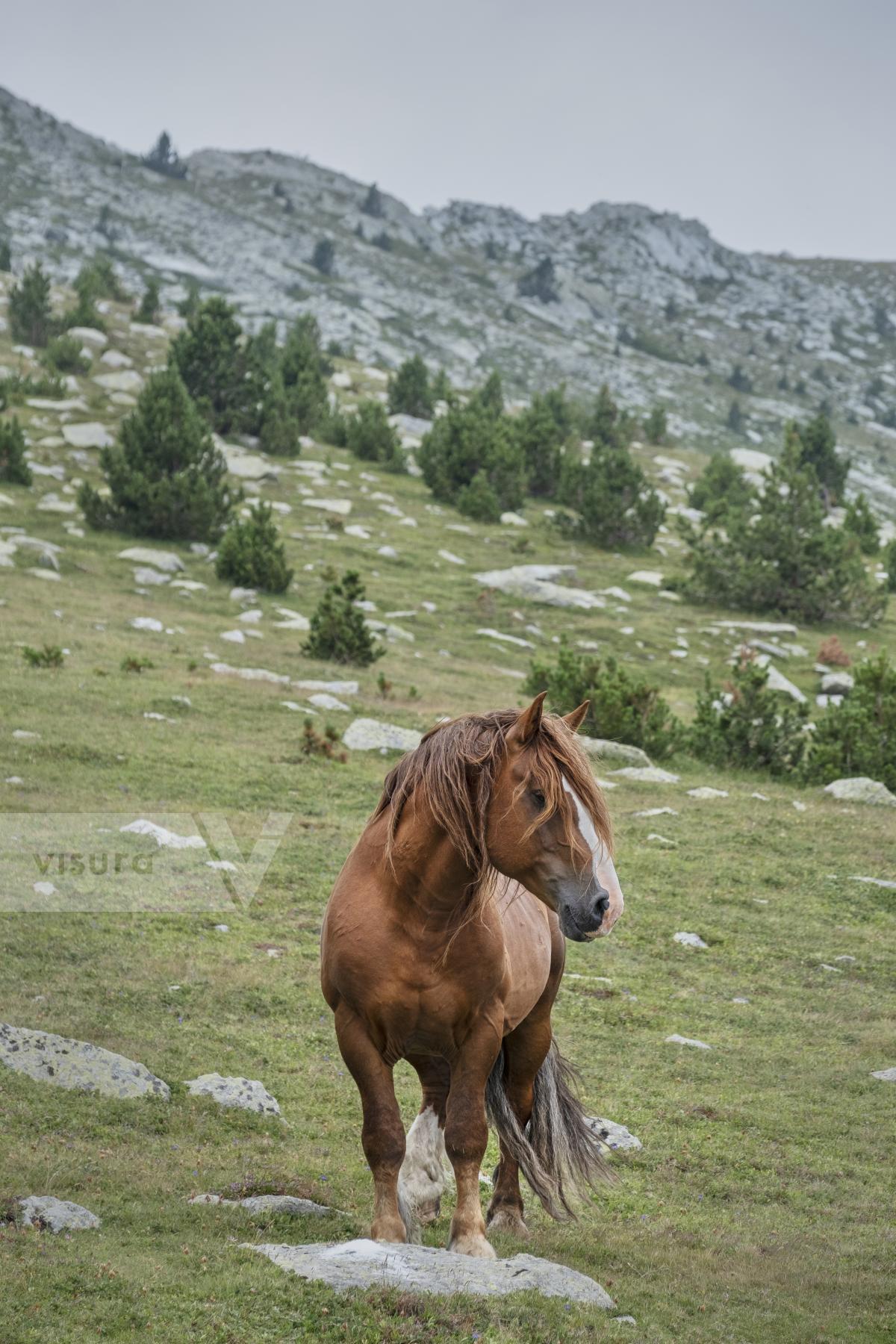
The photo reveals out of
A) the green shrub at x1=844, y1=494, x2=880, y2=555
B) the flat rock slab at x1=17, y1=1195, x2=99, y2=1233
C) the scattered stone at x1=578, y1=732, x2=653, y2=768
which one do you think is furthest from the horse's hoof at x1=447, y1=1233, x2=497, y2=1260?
the green shrub at x1=844, y1=494, x2=880, y2=555

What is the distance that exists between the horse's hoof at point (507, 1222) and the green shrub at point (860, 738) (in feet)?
49.4

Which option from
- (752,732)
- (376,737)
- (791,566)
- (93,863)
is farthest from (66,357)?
(93,863)

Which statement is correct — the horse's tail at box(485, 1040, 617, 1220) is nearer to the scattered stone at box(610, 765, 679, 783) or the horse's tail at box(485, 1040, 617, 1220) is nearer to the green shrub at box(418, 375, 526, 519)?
the scattered stone at box(610, 765, 679, 783)

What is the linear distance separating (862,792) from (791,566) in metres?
17.4

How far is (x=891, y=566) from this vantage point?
42.0m

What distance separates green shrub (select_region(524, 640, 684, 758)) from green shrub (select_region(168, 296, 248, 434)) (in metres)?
24.0

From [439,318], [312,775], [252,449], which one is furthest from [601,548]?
[439,318]

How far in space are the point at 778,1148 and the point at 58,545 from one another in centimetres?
2547

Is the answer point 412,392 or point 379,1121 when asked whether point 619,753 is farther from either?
point 412,392

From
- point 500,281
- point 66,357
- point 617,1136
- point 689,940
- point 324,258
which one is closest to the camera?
point 617,1136

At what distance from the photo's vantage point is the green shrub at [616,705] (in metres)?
21.1

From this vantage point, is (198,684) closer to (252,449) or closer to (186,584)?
(186,584)

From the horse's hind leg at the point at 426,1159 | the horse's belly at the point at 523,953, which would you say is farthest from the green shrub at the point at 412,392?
the horse's hind leg at the point at 426,1159

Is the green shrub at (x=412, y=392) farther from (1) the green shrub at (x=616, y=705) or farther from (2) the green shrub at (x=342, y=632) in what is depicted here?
(1) the green shrub at (x=616, y=705)
